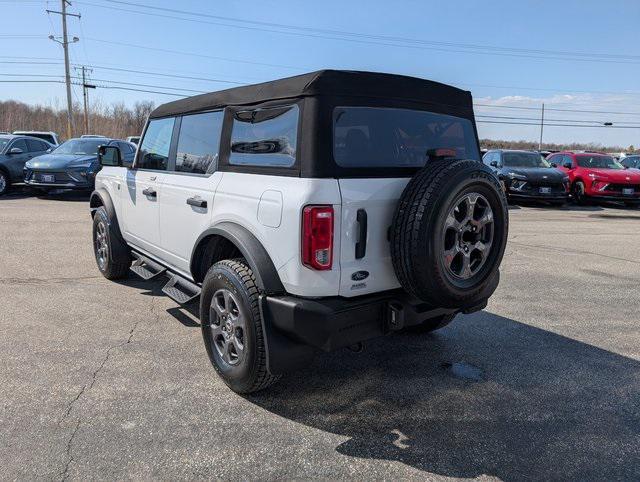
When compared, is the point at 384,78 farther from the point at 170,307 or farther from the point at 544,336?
the point at 170,307

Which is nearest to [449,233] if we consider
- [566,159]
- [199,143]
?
[199,143]

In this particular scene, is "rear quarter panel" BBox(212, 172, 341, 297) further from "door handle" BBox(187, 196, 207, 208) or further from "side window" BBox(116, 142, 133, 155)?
"side window" BBox(116, 142, 133, 155)

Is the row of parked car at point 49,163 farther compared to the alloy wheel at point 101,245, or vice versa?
the row of parked car at point 49,163

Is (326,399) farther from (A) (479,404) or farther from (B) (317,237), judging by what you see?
(B) (317,237)

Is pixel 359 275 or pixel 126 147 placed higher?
pixel 126 147

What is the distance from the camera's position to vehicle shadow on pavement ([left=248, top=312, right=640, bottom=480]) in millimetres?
2680

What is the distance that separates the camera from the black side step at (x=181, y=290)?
393cm

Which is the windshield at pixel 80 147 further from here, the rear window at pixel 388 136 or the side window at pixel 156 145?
the rear window at pixel 388 136

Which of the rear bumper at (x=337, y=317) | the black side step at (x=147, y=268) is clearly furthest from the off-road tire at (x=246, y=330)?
the black side step at (x=147, y=268)

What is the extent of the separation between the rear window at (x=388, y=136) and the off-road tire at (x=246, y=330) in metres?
0.94

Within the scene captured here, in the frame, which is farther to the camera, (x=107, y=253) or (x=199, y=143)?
(x=107, y=253)

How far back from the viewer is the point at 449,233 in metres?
2.93

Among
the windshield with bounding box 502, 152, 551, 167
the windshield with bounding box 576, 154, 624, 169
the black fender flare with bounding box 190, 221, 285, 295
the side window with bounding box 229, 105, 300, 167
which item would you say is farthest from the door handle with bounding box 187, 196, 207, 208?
the windshield with bounding box 576, 154, 624, 169

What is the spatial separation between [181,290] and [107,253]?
78.7 inches
